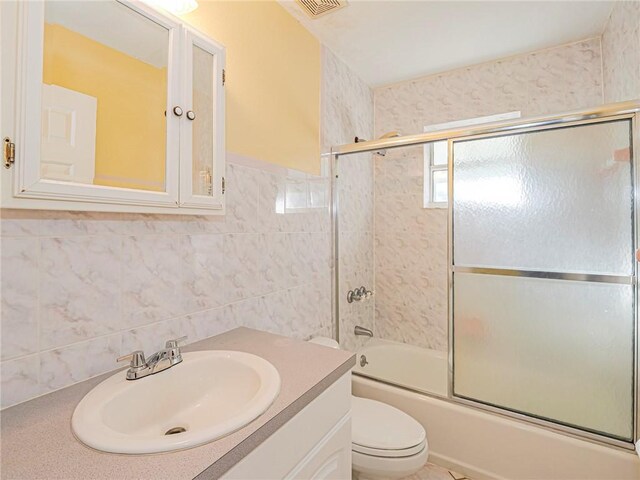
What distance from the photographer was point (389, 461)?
129 centimetres

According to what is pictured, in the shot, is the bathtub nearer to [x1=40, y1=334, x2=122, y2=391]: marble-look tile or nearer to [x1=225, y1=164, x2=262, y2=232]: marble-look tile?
[x1=225, y1=164, x2=262, y2=232]: marble-look tile

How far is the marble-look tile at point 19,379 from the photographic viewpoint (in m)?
0.71

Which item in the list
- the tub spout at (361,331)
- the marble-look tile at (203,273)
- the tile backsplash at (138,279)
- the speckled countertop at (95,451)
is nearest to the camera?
the speckled countertop at (95,451)

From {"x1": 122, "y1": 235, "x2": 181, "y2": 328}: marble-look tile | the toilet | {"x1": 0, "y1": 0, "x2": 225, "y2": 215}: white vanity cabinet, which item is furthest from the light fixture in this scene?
Result: the toilet

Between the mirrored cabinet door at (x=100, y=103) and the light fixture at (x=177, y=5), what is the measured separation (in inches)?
3.3

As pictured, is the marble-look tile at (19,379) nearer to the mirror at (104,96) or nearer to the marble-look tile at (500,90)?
the mirror at (104,96)

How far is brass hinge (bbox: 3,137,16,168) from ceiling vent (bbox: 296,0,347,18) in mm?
1436

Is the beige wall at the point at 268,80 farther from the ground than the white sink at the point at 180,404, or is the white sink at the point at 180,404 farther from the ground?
the beige wall at the point at 268,80

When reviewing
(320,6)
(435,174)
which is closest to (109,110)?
(320,6)

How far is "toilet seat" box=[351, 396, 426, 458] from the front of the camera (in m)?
1.31

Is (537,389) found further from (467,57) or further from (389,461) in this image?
(467,57)

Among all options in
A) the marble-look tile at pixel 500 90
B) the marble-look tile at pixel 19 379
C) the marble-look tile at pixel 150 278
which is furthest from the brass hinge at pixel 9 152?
the marble-look tile at pixel 500 90

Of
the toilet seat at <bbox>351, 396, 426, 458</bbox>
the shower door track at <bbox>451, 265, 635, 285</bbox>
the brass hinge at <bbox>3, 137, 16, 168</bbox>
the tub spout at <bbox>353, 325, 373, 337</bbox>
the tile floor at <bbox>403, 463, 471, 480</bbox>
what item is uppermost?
the brass hinge at <bbox>3, 137, 16, 168</bbox>

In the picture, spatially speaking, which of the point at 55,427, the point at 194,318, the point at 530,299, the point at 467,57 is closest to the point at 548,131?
the point at 530,299
